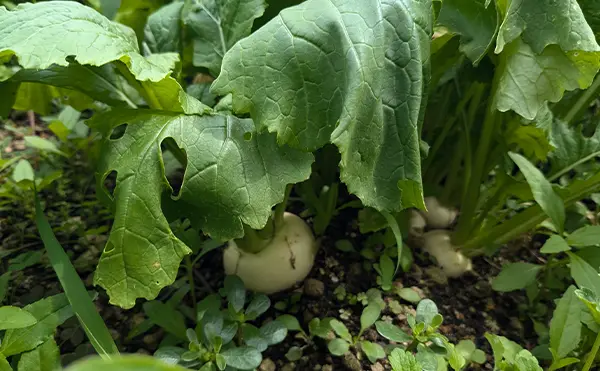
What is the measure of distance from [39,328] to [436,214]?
3.07 ft

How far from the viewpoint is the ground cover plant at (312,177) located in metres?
0.77

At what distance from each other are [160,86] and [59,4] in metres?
0.22

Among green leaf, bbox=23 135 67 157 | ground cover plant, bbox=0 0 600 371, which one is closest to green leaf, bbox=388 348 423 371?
ground cover plant, bbox=0 0 600 371

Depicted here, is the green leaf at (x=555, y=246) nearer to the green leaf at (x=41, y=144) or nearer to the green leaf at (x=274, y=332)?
the green leaf at (x=274, y=332)

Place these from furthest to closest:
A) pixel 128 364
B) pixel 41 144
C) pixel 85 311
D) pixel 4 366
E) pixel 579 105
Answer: pixel 41 144, pixel 579 105, pixel 85 311, pixel 4 366, pixel 128 364

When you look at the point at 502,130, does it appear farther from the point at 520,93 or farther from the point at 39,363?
the point at 39,363

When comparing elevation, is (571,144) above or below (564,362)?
above

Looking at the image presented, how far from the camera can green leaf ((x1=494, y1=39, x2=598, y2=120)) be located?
0.86 meters

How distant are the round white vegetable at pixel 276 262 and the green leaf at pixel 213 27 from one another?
0.38 meters

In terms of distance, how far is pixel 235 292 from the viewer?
1.01m

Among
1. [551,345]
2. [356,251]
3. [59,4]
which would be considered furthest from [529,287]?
[59,4]

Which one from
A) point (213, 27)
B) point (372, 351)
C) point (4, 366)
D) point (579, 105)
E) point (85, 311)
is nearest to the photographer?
point (4, 366)

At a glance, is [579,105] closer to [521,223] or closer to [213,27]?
[521,223]

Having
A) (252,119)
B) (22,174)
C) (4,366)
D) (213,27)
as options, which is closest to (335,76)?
(252,119)
